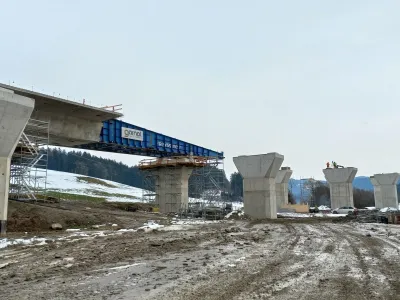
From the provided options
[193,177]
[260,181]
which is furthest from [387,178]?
[260,181]

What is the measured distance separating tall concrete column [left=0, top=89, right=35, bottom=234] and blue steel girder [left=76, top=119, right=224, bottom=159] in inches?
511

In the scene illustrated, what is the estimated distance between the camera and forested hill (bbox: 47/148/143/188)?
14004 centimetres

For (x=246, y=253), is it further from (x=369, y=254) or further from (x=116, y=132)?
(x=116, y=132)

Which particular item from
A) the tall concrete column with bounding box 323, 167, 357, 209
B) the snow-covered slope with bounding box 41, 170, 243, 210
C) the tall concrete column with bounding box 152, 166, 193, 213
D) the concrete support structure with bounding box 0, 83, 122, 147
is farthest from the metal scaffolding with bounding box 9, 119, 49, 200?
the snow-covered slope with bounding box 41, 170, 243, 210

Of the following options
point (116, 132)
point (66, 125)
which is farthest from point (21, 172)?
point (116, 132)

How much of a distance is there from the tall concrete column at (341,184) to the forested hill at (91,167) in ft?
307

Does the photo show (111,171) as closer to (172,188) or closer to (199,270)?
(172,188)

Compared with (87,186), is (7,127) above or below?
above

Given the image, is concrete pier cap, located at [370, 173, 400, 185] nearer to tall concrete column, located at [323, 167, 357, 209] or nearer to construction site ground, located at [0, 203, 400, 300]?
tall concrete column, located at [323, 167, 357, 209]

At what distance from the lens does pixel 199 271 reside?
8227 mm

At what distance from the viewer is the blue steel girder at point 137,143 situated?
3169cm

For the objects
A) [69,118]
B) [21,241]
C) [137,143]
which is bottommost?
[21,241]

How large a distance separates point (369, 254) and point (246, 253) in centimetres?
347

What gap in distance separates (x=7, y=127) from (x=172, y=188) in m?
Answer: 24.7
